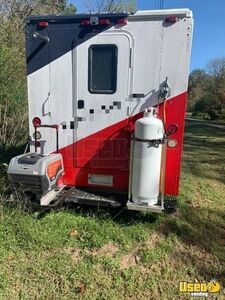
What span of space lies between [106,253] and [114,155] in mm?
1383

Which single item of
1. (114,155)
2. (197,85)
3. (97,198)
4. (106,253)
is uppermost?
(197,85)

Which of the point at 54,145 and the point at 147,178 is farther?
the point at 54,145

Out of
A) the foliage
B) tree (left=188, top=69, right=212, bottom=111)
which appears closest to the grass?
the foliage

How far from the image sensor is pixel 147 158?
384 centimetres

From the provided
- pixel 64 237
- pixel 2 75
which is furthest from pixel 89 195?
pixel 2 75

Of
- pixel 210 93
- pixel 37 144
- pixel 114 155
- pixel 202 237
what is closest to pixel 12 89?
pixel 37 144

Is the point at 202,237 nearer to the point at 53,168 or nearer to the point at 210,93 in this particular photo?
the point at 53,168

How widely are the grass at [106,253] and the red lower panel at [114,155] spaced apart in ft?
1.64

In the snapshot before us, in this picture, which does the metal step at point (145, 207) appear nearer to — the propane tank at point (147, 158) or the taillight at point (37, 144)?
the propane tank at point (147, 158)

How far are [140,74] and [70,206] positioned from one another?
2.12m

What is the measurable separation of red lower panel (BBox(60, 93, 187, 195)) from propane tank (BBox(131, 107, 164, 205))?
0.33 meters

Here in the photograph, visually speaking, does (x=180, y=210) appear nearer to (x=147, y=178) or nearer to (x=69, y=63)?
(x=147, y=178)

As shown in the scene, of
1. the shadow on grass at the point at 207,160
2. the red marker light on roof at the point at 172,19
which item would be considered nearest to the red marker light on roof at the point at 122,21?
the red marker light on roof at the point at 172,19

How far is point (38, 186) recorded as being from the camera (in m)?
3.88
